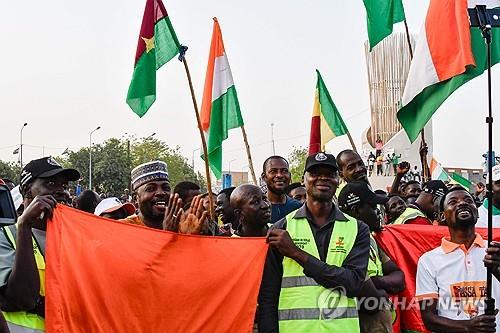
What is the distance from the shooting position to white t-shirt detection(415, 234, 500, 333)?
181 inches

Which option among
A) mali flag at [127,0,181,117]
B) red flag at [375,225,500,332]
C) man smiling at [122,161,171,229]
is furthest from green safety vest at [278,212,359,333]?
mali flag at [127,0,181,117]

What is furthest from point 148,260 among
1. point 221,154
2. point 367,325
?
point 221,154

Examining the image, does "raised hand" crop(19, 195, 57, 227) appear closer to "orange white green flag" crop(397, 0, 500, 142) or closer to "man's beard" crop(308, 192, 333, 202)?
"man's beard" crop(308, 192, 333, 202)

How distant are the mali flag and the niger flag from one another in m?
3.78

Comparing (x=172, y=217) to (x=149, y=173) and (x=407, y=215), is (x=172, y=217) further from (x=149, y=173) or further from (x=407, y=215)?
(x=407, y=215)

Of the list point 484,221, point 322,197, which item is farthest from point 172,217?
point 484,221

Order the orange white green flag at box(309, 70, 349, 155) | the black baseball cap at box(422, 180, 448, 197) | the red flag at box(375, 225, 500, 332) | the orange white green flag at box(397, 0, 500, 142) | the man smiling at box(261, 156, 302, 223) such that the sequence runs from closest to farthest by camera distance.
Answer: the red flag at box(375, 225, 500, 332), the orange white green flag at box(397, 0, 500, 142), the man smiling at box(261, 156, 302, 223), the black baseball cap at box(422, 180, 448, 197), the orange white green flag at box(309, 70, 349, 155)

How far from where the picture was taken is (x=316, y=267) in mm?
4105

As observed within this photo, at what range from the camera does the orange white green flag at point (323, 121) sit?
1026cm

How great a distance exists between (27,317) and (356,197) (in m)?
2.47

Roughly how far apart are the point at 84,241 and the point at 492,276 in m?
2.71

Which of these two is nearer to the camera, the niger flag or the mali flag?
the niger flag

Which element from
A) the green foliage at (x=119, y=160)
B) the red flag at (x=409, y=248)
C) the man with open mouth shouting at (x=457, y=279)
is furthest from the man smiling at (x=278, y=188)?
the green foliage at (x=119, y=160)

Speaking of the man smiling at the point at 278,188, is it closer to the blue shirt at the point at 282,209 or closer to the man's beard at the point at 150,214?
the blue shirt at the point at 282,209
